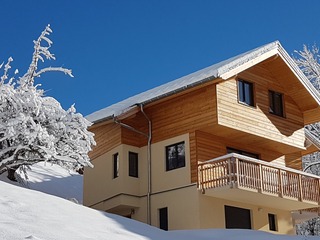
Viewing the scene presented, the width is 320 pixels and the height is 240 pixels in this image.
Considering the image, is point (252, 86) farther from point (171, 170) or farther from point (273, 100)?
point (171, 170)

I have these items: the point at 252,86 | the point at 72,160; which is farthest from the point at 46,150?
the point at 252,86

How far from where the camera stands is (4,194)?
585 inches

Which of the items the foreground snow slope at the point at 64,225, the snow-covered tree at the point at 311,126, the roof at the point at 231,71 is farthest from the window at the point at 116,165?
the snow-covered tree at the point at 311,126

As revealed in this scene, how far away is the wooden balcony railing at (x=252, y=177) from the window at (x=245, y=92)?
2.79m

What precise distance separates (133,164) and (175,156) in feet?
6.84

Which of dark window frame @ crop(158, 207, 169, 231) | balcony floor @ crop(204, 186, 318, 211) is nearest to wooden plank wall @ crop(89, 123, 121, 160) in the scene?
dark window frame @ crop(158, 207, 169, 231)

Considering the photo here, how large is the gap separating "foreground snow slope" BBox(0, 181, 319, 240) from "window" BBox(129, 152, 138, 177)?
7.10 meters

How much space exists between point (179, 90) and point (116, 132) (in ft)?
12.6

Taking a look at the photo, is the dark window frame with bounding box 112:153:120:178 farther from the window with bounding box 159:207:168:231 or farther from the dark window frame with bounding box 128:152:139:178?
the window with bounding box 159:207:168:231

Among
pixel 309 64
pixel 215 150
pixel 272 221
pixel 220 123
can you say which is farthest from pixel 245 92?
pixel 309 64

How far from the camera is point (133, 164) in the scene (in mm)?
23766

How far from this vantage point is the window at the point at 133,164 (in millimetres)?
23609

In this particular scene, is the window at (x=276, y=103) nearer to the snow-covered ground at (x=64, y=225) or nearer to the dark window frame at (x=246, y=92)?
the dark window frame at (x=246, y=92)

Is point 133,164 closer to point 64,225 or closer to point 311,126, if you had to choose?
point 64,225
